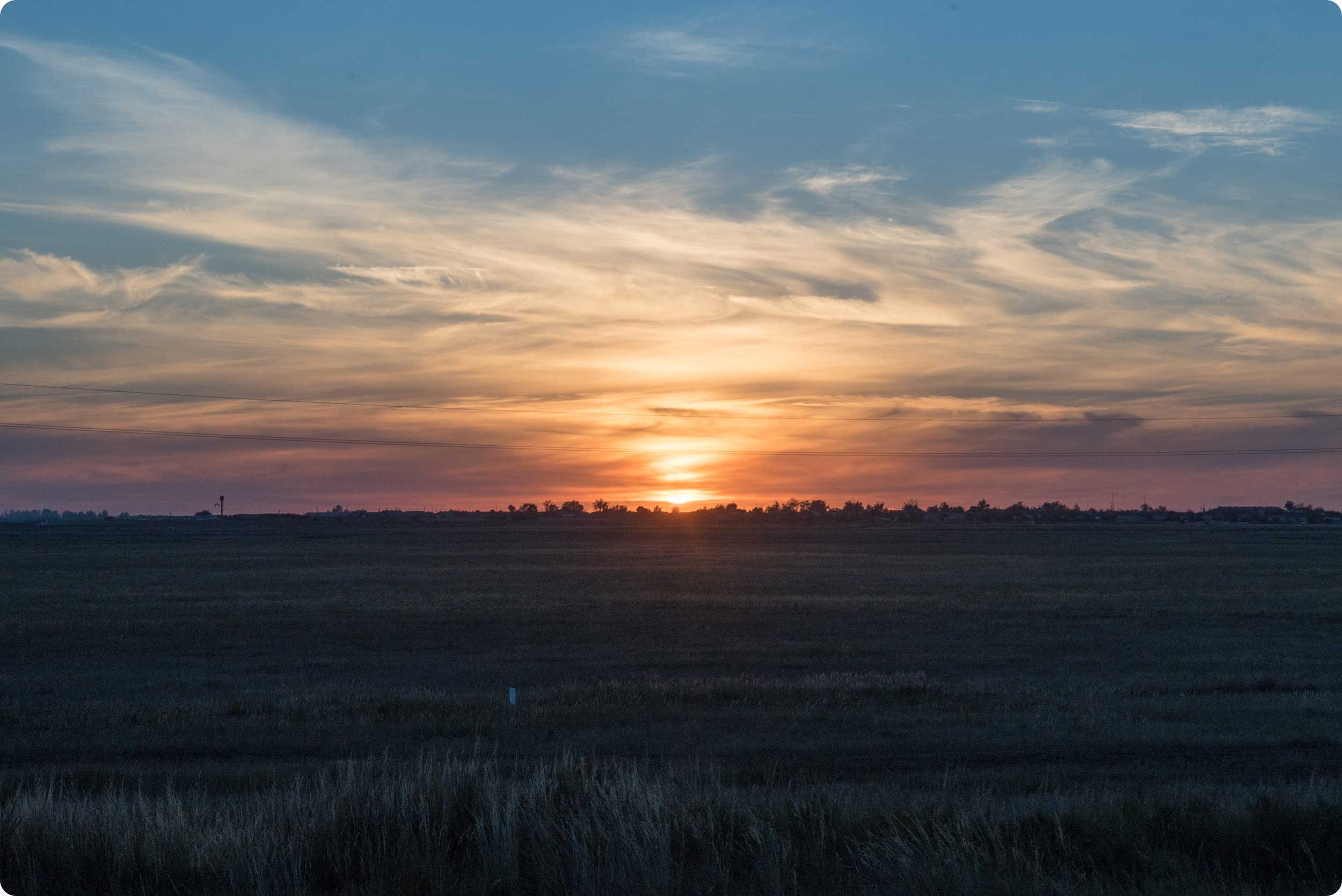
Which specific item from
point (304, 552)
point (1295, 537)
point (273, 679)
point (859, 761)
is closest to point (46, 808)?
point (859, 761)

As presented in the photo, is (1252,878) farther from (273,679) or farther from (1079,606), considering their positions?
(1079,606)

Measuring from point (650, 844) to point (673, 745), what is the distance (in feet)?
21.4

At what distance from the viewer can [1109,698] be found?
18031 mm

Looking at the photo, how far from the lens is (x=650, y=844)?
7617 mm

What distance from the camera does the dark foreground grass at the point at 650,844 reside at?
709cm

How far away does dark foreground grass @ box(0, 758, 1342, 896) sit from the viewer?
7.09m

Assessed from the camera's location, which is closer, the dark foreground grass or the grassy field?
the dark foreground grass

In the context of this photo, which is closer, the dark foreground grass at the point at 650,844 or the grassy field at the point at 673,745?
the dark foreground grass at the point at 650,844

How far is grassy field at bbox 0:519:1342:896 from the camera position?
743cm

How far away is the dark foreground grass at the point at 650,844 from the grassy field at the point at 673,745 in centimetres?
3

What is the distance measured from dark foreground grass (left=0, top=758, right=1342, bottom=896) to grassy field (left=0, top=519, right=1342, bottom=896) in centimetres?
3

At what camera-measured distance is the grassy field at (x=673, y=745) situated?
7434 millimetres

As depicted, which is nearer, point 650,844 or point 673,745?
point 650,844

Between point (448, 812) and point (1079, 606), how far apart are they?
34462 mm
